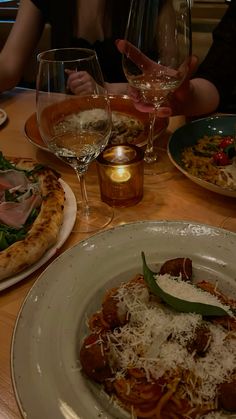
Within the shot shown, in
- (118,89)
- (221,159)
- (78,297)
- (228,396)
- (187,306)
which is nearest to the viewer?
(228,396)

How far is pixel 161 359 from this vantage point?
0.73m

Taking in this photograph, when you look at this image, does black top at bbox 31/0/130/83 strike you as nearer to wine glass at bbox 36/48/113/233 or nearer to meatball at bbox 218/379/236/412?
wine glass at bbox 36/48/113/233

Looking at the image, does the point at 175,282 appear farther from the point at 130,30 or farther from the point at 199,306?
the point at 130,30

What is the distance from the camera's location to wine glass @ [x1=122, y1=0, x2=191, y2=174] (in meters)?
1.20

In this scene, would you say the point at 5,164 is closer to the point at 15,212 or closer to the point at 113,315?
the point at 15,212

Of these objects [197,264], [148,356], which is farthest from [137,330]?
[197,264]

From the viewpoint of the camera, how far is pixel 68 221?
1.12 m

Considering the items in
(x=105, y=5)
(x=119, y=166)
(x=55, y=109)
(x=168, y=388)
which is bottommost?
(x=168, y=388)

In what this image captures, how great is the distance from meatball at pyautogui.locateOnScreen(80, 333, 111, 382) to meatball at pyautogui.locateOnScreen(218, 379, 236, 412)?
0.20 m

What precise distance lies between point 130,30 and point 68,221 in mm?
640

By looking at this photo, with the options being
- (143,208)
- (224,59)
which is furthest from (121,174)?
(224,59)

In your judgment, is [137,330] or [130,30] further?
[130,30]

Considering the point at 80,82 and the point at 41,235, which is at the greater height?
the point at 80,82

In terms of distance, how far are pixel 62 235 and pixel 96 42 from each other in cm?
166
